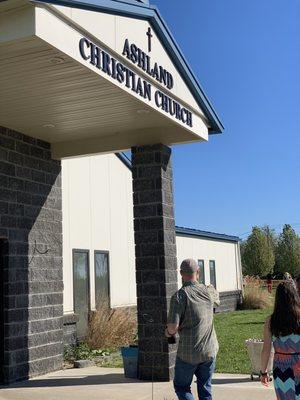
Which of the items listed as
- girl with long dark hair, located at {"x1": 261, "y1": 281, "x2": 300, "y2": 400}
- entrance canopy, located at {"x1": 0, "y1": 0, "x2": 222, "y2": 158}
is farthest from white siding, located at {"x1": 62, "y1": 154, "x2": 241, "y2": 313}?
girl with long dark hair, located at {"x1": 261, "y1": 281, "x2": 300, "y2": 400}

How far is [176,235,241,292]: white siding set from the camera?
23433 millimetres

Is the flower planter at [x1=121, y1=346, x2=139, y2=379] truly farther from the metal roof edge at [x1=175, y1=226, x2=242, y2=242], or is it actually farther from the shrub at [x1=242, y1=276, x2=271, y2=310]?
the shrub at [x1=242, y1=276, x2=271, y2=310]

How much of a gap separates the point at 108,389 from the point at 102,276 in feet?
21.3

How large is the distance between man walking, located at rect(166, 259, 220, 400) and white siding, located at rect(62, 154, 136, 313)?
753 centimetres

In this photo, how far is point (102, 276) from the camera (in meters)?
15.2

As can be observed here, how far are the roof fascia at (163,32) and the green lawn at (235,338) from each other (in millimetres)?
4559

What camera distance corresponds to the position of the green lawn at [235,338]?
11086 mm

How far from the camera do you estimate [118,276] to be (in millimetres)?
16125

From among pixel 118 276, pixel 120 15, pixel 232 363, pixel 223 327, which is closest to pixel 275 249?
pixel 223 327

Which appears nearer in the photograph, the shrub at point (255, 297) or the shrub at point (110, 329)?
the shrub at point (110, 329)

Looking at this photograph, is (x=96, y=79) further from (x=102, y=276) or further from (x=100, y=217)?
(x=102, y=276)

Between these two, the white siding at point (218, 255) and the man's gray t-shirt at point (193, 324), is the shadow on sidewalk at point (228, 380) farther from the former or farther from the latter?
the white siding at point (218, 255)

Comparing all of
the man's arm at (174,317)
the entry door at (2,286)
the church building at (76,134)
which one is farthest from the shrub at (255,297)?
the man's arm at (174,317)

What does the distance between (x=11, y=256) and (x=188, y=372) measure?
468cm
